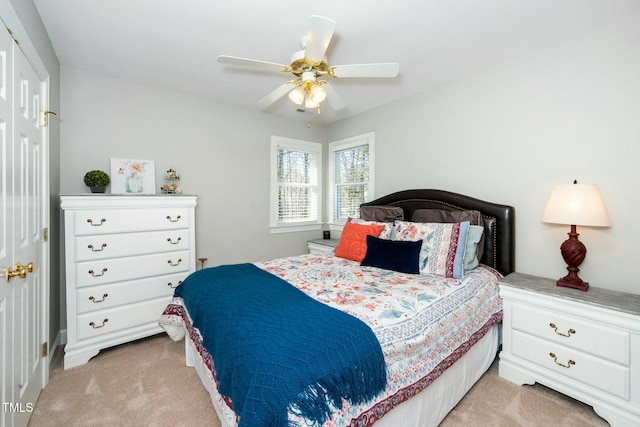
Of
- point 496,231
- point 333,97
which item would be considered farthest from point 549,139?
point 333,97

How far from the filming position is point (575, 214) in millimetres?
1924

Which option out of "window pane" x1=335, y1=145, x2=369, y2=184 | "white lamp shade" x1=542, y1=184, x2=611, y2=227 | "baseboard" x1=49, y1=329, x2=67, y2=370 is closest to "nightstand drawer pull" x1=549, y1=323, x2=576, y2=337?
"white lamp shade" x1=542, y1=184, x2=611, y2=227

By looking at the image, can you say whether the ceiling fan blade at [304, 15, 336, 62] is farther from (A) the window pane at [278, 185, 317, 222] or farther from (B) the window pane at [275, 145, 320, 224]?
(A) the window pane at [278, 185, 317, 222]

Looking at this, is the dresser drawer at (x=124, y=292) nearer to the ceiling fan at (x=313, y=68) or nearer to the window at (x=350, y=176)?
the ceiling fan at (x=313, y=68)

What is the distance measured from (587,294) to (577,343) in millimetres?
328

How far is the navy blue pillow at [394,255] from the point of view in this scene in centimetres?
229

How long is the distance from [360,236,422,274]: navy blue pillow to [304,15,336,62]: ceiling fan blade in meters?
1.53

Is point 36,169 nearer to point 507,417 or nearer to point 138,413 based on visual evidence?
point 138,413

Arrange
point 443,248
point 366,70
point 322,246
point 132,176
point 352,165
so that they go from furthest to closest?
point 352,165 → point 322,246 → point 132,176 → point 443,248 → point 366,70

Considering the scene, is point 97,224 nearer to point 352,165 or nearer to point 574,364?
point 352,165

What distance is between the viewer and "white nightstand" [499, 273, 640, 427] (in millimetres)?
1648

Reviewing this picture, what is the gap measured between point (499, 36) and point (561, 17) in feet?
1.18

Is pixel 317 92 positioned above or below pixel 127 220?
above

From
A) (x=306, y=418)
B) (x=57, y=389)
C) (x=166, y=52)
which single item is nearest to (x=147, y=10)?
(x=166, y=52)
